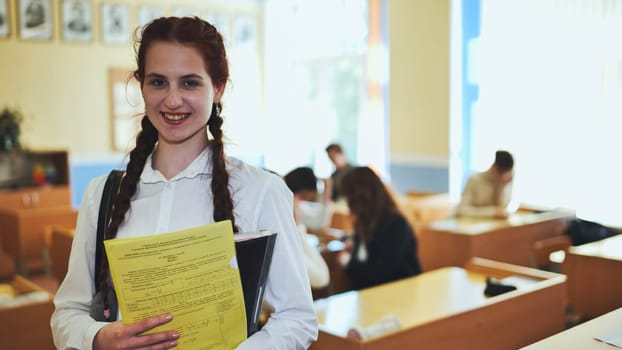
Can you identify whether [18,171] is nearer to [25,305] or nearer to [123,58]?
[123,58]

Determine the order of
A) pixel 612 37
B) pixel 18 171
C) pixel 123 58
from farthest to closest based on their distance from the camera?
pixel 123 58 < pixel 18 171 < pixel 612 37

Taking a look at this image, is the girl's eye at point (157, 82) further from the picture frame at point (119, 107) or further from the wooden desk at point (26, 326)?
the picture frame at point (119, 107)

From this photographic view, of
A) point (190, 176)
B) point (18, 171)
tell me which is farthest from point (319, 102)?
point (190, 176)

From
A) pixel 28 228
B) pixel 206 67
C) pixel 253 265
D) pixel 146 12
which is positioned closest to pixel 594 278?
pixel 253 265

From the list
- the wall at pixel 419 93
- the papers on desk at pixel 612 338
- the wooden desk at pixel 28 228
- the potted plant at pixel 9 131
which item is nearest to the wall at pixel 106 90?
the wall at pixel 419 93

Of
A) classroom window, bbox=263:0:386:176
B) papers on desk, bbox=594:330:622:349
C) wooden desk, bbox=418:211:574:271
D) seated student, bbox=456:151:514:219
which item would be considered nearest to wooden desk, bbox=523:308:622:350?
papers on desk, bbox=594:330:622:349

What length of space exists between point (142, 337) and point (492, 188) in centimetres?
Answer: 458

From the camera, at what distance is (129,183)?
133 centimetres

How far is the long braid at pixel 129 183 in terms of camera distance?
1287 millimetres

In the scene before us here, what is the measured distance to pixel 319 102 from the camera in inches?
366

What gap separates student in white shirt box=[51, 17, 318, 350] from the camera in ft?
4.15

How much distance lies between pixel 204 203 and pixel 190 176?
0.07 metres

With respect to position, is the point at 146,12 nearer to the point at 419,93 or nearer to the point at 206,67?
the point at 419,93

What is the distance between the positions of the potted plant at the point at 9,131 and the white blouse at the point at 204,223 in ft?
20.0
